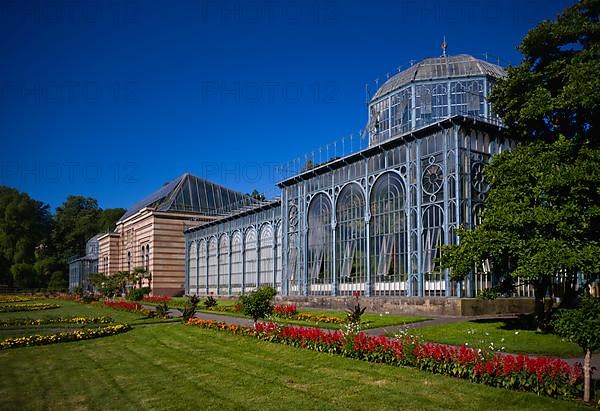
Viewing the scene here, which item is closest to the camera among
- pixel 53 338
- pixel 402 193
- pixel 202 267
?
pixel 53 338

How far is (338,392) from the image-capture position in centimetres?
1146

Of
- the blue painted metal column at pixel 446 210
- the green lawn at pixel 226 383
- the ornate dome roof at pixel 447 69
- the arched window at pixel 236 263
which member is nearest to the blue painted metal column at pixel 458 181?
the blue painted metal column at pixel 446 210

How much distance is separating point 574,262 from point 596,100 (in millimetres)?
6152

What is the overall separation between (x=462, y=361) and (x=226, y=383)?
5.62 metres

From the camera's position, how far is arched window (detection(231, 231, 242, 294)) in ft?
178

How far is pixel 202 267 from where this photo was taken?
62969 mm

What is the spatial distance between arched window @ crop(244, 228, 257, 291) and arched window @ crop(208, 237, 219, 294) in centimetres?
737

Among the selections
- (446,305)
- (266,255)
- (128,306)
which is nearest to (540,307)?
(446,305)

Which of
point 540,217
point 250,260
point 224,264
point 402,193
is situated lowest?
point 224,264

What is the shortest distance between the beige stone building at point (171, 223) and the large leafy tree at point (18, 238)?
85.2ft

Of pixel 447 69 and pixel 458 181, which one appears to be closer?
pixel 458 181

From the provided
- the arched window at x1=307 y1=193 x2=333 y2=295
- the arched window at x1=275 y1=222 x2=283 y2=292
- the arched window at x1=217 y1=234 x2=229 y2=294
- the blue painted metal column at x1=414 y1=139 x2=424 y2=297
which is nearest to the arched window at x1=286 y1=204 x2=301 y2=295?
the arched window at x1=307 y1=193 x2=333 y2=295

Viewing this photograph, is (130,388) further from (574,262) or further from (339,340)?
(574,262)

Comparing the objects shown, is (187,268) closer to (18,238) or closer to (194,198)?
(194,198)
